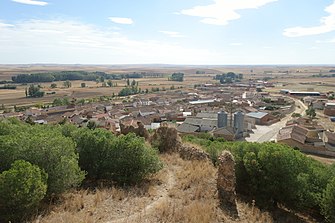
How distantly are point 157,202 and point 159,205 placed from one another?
0.62 m

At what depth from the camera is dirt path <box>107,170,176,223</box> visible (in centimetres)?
1097

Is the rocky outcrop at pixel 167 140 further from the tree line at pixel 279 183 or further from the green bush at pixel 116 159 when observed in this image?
the tree line at pixel 279 183

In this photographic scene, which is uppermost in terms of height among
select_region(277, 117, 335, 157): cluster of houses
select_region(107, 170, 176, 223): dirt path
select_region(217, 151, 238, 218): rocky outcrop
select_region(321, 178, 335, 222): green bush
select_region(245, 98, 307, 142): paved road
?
select_region(217, 151, 238, 218): rocky outcrop

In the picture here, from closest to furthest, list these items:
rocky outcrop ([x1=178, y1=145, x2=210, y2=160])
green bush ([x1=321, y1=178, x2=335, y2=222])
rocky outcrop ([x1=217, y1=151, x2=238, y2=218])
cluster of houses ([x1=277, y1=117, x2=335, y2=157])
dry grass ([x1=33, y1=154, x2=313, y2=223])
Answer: dry grass ([x1=33, y1=154, x2=313, y2=223]) < rocky outcrop ([x1=217, y1=151, x2=238, y2=218]) < green bush ([x1=321, y1=178, x2=335, y2=222]) < rocky outcrop ([x1=178, y1=145, x2=210, y2=160]) < cluster of houses ([x1=277, y1=117, x2=335, y2=157])

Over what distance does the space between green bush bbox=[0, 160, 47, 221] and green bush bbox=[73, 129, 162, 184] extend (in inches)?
200

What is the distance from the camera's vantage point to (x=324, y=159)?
42.7 meters

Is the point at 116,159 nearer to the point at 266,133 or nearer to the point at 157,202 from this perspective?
the point at 157,202

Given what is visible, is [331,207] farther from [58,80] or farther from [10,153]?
[58,80]

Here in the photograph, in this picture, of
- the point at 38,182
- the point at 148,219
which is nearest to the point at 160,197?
the point at 148,219

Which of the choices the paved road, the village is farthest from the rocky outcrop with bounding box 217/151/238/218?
the paved road

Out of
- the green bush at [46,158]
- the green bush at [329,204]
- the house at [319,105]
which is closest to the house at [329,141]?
the green bush at [329,204]

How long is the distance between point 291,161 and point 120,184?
979cm

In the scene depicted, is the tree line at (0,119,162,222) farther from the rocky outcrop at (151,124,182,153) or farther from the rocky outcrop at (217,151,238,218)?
the rocky outcrop at (151,124,182,153)

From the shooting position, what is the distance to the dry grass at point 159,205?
1091cm
